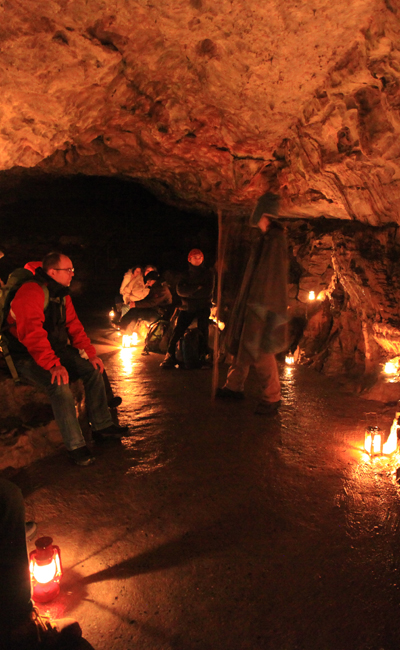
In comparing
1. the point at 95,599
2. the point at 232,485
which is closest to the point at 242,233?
the point at 232,485

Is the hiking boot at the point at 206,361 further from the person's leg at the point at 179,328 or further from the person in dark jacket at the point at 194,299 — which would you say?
the person's leg at the point at 179,328

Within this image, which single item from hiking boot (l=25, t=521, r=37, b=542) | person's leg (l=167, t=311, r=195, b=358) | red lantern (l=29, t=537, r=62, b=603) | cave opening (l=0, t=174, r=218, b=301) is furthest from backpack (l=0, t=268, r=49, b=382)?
cave opening (l=0, t=174, r=218, b=301)

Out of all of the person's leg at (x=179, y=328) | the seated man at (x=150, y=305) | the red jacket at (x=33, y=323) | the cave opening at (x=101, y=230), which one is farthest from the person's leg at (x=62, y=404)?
the cave opening at (x=101, y=230)

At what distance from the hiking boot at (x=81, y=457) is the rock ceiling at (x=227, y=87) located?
2.97 m

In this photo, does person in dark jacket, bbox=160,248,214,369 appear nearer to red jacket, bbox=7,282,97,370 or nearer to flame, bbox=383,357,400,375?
flame, bbox=383,357,400,375

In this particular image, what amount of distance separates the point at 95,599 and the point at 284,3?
3935 millimetres

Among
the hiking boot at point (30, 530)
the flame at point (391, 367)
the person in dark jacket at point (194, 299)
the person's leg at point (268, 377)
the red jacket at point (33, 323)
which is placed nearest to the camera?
the hiking boot at point (30, 530)

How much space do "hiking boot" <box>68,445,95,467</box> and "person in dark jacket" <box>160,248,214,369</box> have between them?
2916 millimetres

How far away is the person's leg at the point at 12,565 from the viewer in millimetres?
1502

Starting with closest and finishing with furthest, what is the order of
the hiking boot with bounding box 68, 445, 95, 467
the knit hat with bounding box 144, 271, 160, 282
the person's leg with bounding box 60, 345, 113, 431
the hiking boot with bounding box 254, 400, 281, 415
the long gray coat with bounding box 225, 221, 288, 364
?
the hiking boot with bounding box 68, 445, 95, 467
the person's leg with bounding box 60, 345, 113, 431
the long gray coat with bounding box 225, 221, 288, 364
the hiking boot with bounding box 254, 400, 281, 415
the knit hat with bounding box 144, 271, 160, 282

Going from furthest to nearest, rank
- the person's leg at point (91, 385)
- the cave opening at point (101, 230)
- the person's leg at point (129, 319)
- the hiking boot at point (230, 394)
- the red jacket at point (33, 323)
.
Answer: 1. the cave opening at point (101, 230)
2. the person's leg at point (129, 319)
3. the hiking boot at point (230, 394)
4. the person's leg at point (91, 385)
5. the red jacket at point (33, 323)

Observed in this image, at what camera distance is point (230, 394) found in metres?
5.00

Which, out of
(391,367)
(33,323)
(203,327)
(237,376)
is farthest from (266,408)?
(33,323)

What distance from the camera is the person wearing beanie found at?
4.17 m
